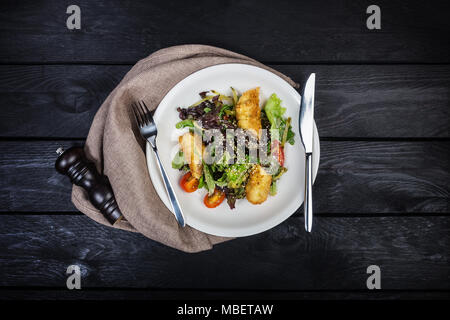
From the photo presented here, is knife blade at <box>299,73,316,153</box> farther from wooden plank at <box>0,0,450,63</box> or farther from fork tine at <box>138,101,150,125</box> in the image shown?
fork tine at <box>138,101,150,125</box>

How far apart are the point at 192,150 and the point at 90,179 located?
0.47 metres

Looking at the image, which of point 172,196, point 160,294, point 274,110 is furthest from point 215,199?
point 160,294

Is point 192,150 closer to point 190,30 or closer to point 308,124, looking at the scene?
point 308,124

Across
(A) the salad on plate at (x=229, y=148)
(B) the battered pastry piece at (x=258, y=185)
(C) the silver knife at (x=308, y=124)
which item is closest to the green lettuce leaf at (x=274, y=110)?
(A) the salad on plate at (x=229, y=148)

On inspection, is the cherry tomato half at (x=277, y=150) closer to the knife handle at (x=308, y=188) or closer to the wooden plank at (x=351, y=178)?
the knife handle at (x=308, y=188)

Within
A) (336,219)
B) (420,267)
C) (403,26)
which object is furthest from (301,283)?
(403,26)

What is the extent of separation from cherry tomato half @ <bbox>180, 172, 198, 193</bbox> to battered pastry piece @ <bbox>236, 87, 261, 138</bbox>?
33cm

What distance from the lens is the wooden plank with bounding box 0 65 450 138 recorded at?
1828 millimetres

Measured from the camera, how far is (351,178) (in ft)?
6.06

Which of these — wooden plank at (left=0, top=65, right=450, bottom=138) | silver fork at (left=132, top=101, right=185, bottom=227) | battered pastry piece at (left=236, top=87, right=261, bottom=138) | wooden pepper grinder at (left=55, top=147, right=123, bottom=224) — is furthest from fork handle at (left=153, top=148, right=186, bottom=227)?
wooden plank at (left=0, top=65, right=450, bottom=138)

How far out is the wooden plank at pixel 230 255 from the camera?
1854 millimetres

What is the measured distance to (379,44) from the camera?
186 centimetres

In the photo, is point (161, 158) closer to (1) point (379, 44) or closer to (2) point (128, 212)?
(2) point (128, 212)
